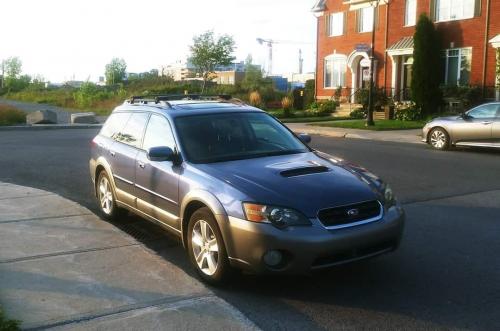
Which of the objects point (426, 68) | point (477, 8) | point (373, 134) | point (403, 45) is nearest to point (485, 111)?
point (373, 134)

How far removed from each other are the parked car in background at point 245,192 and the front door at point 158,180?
0.04 ft

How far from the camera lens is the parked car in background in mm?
4594

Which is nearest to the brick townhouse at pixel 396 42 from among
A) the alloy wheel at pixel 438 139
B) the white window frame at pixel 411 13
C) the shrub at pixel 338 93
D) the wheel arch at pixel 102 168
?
the white window frame at pixel 411 13

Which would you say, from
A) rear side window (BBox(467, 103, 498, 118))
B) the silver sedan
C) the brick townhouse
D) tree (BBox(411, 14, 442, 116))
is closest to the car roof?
the silver sedan

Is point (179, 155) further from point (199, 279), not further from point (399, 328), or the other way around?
point (399, 328)

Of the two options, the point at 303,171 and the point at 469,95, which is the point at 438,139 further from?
the point at 303,171

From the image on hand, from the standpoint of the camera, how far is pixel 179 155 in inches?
225

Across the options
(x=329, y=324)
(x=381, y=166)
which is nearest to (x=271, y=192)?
(x=329, y=324)

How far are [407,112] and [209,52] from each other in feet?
82.9

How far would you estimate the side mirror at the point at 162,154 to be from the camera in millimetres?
5548

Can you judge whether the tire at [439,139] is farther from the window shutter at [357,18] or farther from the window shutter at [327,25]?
the window shutter at [327,25]

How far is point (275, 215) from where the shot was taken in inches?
181

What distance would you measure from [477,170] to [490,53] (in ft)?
56.3

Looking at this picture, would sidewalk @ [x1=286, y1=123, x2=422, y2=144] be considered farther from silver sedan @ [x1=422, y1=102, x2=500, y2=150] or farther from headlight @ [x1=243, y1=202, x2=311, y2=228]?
headlight @ [x1=243, y1=202, x2=311, y2=228]
